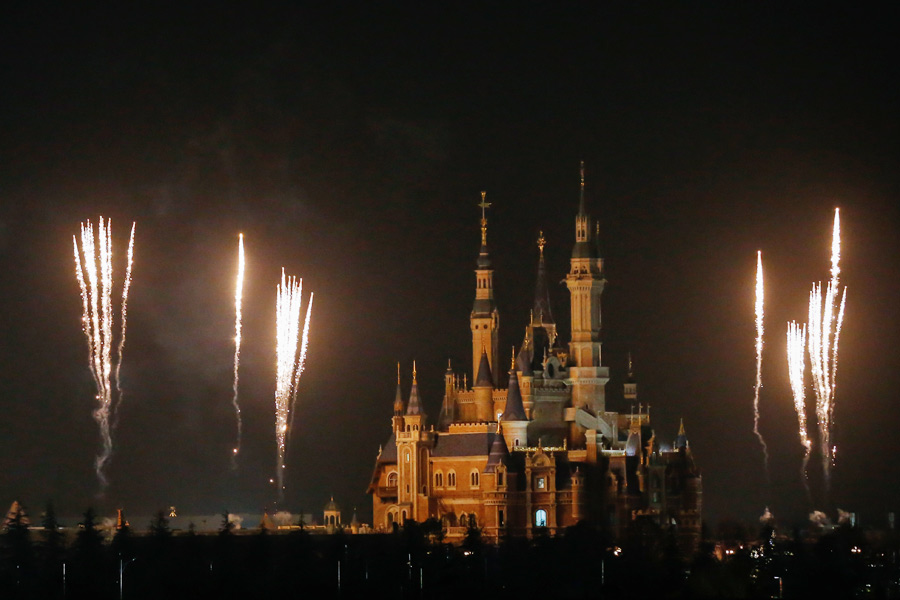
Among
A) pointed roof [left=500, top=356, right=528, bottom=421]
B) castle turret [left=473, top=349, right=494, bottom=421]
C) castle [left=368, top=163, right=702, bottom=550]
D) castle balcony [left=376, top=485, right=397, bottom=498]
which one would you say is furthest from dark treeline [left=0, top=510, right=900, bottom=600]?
castle turret [left=473, top=349, right=494, bottom=421]

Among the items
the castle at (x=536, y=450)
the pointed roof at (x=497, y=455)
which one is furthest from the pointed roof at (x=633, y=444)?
the pointed roof at (x=497, y=455)

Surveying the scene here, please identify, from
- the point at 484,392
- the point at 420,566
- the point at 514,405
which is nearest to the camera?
the point at 420,566

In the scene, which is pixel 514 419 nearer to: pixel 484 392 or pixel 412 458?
pixel 484 392

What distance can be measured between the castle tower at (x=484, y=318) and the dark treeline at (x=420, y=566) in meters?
15.6

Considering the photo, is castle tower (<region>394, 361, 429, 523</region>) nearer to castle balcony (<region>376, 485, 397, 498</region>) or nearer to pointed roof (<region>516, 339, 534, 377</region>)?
castle balcony (<region>376, 485, 397, 498</region>)

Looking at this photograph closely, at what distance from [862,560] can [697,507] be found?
20.9m

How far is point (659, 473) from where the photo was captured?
16900 centimetres

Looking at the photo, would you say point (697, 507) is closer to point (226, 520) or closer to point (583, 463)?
point (583, 463)

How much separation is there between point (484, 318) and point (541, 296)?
773 cm

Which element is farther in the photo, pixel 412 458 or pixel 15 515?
pixel 412 458

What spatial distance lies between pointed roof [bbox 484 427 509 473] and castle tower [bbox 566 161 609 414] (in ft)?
29.0

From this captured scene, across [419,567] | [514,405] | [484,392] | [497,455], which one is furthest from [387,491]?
[419,567]

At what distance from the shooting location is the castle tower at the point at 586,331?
17525 cm

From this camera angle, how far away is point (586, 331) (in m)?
175
